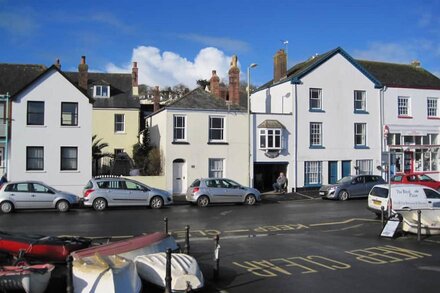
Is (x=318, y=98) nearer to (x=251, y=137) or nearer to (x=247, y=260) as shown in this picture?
(x=251, y=137)

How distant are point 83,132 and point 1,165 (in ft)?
21.9

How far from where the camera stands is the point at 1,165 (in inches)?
1257

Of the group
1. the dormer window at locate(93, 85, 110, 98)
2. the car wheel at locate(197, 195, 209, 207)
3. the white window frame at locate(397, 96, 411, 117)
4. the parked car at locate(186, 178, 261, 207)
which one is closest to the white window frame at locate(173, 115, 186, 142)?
the parked car at locate(186, 178, 261, 207)

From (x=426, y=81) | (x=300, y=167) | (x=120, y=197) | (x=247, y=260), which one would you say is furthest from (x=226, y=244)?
(x=426, y=81)

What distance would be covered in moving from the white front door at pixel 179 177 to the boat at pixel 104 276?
23.6 m

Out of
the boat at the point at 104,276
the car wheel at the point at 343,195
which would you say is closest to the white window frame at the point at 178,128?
the car wheel at the point at 343,195

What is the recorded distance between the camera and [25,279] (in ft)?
25.5

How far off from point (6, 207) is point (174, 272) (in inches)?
671

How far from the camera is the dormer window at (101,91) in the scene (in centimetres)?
4278

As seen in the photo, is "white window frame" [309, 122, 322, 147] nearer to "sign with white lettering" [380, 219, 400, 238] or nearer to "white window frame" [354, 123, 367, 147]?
"white window frame" [354, 123, 367, 147]

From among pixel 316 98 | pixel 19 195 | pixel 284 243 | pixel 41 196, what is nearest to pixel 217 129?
pixel 316 98

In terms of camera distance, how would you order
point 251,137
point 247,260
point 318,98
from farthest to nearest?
point 318,98, point 251,137, point 247,260

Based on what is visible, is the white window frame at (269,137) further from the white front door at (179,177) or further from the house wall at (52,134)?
the house wall at (52,134)

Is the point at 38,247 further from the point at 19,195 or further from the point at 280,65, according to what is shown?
the point at 280,65
